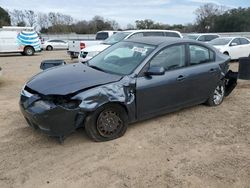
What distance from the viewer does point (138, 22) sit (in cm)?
5425

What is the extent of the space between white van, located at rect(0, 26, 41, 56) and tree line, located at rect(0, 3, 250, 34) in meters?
32.2

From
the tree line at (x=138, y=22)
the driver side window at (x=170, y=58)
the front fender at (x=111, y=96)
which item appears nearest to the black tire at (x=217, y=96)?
the driver side window at (x=170, y=58)

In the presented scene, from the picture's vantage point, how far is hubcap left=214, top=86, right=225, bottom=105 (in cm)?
619

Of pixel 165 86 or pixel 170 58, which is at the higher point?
pixel 170 58

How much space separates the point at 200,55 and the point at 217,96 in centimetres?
113

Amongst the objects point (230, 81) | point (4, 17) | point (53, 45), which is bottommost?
point (53, 45)

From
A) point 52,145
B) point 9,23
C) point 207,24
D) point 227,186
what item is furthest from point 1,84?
point 207,24

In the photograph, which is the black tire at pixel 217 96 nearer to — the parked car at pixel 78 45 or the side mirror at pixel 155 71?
the side mirror at pixel 155 71

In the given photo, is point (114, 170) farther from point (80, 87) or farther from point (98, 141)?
point (80, 87)

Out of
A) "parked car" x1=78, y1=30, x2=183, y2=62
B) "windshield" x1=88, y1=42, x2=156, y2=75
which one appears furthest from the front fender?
"parked car" x1=78, y1=30, x2=183, y2=62

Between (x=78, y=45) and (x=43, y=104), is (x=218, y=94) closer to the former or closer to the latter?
(x=43, y=104)

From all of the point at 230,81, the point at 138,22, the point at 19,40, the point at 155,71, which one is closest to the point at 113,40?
the point at 230,81

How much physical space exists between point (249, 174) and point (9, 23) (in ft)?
185

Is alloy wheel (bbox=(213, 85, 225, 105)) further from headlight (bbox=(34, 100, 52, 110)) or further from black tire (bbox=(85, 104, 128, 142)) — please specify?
headlight (bbox=(34, 100, 52, 110))
